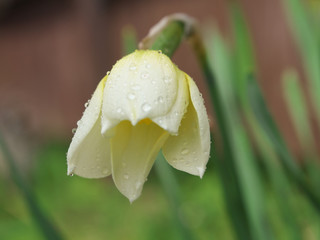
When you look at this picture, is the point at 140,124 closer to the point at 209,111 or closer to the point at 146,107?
the point at 146,107

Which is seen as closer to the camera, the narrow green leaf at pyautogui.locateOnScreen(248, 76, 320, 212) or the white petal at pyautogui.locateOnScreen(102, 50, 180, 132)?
the white petal at pyautogui.locateOnScreen(102, 50, 180, 132)

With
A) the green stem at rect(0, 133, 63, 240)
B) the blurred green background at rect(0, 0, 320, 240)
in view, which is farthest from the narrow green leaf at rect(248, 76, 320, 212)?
the green stem at rect(0, 133, 63, 240)

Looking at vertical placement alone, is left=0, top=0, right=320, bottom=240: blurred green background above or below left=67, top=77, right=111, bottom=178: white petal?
below

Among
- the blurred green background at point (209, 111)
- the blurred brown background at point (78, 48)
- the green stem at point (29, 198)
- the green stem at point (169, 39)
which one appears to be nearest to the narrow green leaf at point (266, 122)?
the blurred green background at point (209, 111)

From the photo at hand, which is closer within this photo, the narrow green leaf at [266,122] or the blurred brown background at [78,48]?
the narrow green leaf at [266,122]

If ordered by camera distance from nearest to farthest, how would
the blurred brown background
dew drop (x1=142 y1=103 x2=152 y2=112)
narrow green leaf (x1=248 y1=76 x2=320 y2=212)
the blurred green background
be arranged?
dew drop (x1=142 y1=103 x2=152 y2=112) → narrow green leaf (x1=248 y1=76 x2=320 y2=212) → the blurred green background → the blurred brown background

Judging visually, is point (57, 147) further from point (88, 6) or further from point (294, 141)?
point (294, 141)

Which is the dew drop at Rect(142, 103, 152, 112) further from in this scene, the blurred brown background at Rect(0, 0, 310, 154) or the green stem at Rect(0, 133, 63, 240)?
the blurred brown background at Rect(0, 0, 310, 154)

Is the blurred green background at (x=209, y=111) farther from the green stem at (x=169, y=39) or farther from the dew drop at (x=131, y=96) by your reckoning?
the dew drop at (x=131, y=96)

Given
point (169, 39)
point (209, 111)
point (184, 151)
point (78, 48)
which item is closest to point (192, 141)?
point (184, 151)
